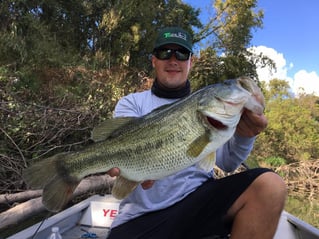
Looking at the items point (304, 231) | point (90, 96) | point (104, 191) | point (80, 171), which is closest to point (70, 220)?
point (104, 191)

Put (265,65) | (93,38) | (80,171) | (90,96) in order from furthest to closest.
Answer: (265,65), (93,38), (90,96), (80,171)

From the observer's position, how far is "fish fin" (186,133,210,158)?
1796 millimetres

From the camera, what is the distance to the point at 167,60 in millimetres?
2727

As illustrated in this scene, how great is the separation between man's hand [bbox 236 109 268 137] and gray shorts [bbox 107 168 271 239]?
29 centimetres

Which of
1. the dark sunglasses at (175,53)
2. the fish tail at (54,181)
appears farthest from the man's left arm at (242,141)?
the fish tail at (54,181)

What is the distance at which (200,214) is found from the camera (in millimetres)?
2285

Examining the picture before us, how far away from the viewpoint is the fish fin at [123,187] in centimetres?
205

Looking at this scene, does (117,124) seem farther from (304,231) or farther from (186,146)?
(304,231)

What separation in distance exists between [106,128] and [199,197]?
2.29 ft

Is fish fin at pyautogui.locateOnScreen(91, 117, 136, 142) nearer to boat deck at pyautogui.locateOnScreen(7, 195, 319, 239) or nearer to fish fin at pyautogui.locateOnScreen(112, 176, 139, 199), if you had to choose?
fish fin at pyautogui.locateOnScreen(112, 176, 139, 199)

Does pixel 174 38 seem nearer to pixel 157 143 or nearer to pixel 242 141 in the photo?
pixel 242 141

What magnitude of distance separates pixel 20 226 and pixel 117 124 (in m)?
4.45

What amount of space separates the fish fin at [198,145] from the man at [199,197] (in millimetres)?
257

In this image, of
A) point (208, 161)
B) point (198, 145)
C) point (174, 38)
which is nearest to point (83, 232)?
point (174, 38)
